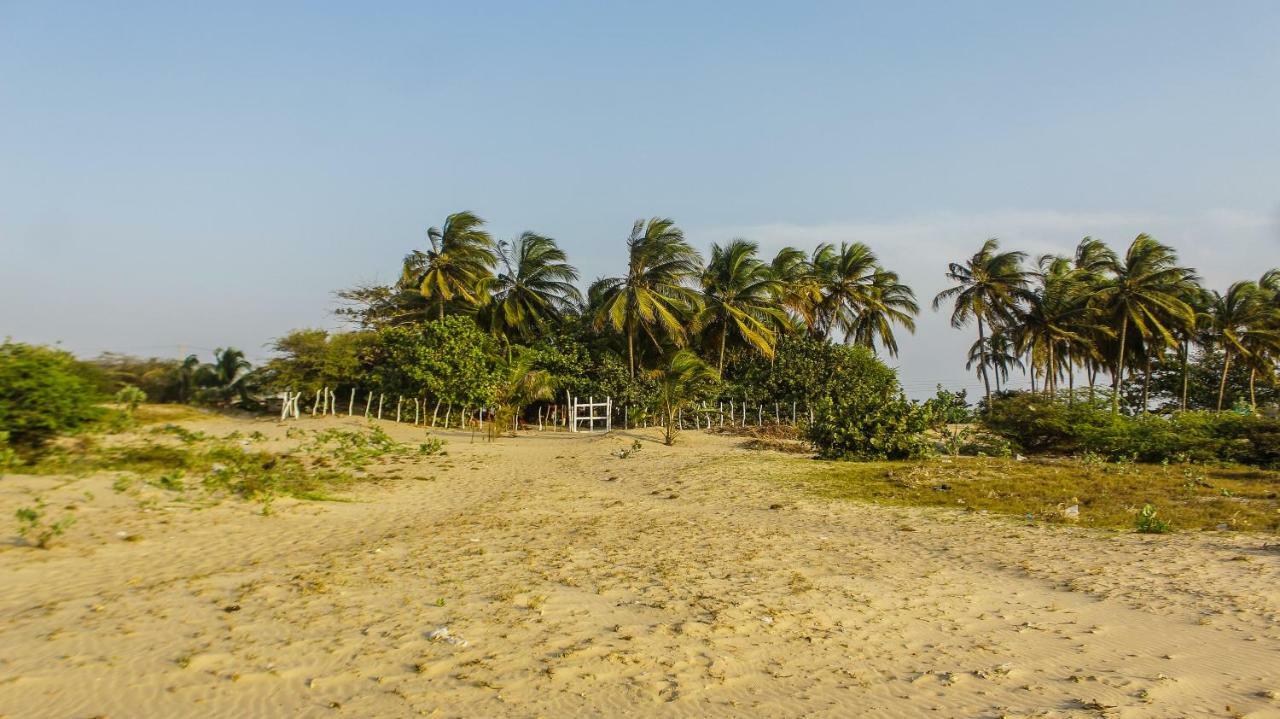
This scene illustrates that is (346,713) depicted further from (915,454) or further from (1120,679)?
(915,454)

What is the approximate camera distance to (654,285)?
3056 cm

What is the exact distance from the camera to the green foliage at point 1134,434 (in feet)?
61.1

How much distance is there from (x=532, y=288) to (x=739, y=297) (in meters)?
8.82

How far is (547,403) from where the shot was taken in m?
32.0

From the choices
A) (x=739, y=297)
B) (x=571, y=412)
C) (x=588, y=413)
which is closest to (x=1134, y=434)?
(x=739, y=297)

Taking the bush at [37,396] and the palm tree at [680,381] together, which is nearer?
the bush at [37,396]

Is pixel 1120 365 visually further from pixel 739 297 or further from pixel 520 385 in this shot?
pixel 520 385

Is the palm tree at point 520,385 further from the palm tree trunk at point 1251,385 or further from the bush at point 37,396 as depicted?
the palm tree trunk at point 1251,385

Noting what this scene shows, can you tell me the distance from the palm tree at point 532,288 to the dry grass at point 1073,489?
19.0 metres

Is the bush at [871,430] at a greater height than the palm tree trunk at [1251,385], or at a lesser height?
lesser

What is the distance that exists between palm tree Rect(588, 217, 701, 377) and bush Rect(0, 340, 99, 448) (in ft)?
64.9

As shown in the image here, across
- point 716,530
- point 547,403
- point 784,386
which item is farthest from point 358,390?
point 716,530

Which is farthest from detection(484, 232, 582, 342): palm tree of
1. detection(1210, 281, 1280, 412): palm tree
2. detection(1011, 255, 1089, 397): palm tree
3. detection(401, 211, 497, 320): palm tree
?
detection(1210, 281, 1280, 412): palm tree

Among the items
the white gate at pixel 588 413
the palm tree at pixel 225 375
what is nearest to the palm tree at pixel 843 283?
the white gate at pixel 588 413
